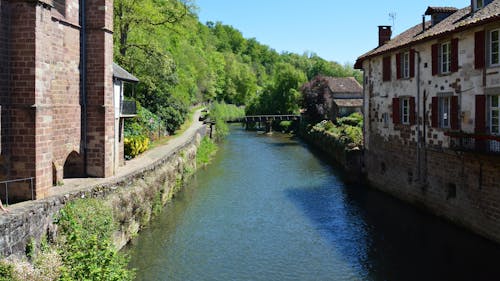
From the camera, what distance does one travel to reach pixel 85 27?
1891 cm

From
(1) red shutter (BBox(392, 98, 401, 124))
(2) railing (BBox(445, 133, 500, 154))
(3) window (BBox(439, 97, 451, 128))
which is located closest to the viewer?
(2) railing (BBox(445, 133, 500, 154))

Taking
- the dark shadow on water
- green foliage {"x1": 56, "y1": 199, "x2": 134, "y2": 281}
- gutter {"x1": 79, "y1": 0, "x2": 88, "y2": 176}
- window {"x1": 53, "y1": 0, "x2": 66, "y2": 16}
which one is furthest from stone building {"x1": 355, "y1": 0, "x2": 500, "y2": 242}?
window {"x1": 53, "y1": 0, "x2": 66, "y2": 16}

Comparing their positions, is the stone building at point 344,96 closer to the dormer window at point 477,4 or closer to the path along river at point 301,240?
the path along river at point 301,240

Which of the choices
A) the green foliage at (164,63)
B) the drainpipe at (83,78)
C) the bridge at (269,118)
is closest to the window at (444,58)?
the drainpipe at (83,78)

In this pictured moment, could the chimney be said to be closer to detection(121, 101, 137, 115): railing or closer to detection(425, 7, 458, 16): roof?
detection(425, 7, 458, 16): roof

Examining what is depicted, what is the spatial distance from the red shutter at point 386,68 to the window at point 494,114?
8.70 metres

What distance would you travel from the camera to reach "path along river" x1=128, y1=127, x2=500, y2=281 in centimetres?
1477

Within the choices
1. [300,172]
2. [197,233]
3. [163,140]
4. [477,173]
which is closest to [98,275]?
[197,233]

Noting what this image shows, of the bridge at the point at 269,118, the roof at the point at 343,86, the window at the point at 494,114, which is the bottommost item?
the window at the point at 494,114

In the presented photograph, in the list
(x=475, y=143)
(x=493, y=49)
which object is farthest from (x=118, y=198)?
(x=493, y=49)

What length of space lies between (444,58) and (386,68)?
18.5ft

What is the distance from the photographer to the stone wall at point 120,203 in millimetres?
10625

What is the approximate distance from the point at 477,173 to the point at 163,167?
44.6 ft

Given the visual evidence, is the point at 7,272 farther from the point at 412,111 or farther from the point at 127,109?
the point at 412,111
